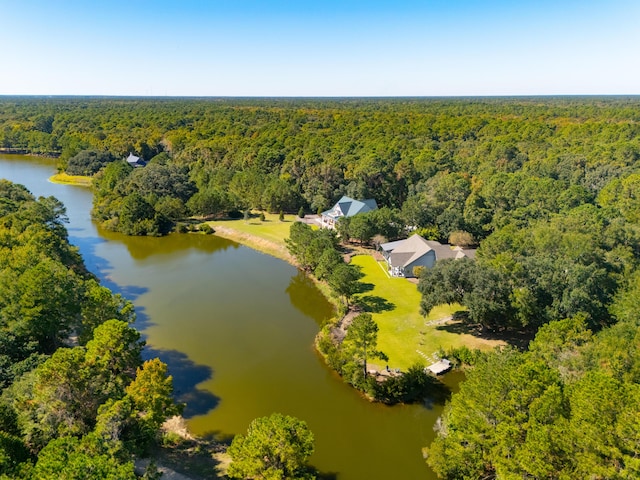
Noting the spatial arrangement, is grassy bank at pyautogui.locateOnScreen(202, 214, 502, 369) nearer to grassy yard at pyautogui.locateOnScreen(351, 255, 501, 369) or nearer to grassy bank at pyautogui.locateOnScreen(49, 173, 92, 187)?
grassy yard at pyautogui.locateOnScreen(351, 255, 501, 369)

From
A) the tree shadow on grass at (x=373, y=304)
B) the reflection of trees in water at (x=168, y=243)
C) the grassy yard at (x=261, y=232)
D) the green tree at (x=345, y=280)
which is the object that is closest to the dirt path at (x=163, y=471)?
the green tree at (x=345, y=280)

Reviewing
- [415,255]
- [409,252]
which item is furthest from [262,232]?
[415,255]

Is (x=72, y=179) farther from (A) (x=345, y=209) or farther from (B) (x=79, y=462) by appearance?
(B) (x=79, y=462)

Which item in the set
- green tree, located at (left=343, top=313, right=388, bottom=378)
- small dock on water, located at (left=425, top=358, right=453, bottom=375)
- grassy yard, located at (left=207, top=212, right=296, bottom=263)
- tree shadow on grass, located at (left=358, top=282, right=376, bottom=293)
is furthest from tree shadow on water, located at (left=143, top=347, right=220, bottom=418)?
grassy yard, located at (left=207, top=212, right=296, bottom=263)

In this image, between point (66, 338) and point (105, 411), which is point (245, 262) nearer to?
point (66, 338)

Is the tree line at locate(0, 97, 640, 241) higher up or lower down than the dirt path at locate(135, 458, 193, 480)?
higher up

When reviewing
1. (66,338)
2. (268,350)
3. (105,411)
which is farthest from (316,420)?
(66,338)
